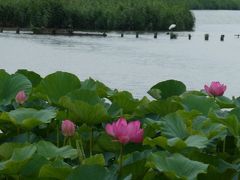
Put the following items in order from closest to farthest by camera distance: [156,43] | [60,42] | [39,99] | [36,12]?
[39,99] → [60,42] → [156,43] → [36,12]

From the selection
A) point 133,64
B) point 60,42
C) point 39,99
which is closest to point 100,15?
point 60,42

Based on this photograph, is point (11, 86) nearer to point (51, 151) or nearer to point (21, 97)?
point (21, 97)

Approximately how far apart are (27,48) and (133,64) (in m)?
3.94

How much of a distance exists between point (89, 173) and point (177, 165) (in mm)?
167

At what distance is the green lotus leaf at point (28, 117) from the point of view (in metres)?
1.39

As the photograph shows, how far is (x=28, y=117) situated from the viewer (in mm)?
1435

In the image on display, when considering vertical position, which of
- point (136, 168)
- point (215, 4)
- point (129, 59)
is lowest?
point (215, 4)

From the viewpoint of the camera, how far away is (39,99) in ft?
5.47

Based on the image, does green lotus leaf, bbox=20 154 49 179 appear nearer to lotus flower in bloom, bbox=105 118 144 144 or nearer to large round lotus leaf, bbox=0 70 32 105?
lotus flower in bloom, bbox=105 118 144 144

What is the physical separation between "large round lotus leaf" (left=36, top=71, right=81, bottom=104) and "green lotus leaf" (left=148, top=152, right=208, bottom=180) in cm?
53

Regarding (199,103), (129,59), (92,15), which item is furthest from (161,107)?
(92,15)

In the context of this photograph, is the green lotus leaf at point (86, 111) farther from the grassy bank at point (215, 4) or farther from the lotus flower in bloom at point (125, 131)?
the grassy bank at point (215, 4)

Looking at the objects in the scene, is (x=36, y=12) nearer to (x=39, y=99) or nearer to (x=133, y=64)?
(x=133, y=64)

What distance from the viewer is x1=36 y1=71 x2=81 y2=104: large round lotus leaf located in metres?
1.65
